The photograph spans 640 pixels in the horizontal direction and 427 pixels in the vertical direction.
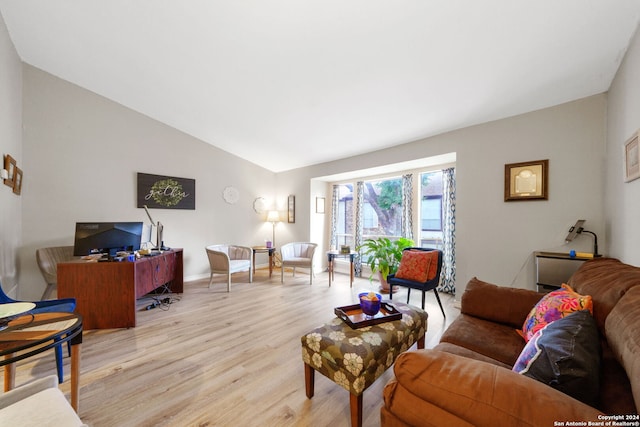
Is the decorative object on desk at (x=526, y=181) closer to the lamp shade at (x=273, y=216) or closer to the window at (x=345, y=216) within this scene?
the window at (x=345, y=216)

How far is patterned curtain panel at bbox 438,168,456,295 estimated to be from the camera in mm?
3855

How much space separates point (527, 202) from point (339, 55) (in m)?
2.69

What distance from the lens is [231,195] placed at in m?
5.23

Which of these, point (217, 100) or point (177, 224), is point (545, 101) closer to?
point (217, 100)

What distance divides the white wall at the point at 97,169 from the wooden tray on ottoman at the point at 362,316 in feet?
12.7

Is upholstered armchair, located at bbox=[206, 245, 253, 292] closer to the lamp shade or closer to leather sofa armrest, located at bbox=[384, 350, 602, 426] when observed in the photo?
the lamp shade

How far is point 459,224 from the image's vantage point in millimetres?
3334

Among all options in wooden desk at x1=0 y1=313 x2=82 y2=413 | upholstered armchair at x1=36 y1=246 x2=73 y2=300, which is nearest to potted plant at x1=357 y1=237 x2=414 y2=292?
wooden desk at x1=0 y1=313 x2=82 y2=413

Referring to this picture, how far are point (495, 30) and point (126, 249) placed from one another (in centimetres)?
451

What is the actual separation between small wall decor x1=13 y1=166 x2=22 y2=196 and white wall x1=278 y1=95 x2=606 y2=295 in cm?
515

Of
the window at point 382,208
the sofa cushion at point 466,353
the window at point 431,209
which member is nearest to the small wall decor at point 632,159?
the sofa cushion at point 466,353

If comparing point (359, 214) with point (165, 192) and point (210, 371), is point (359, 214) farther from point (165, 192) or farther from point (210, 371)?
point (210, 371)

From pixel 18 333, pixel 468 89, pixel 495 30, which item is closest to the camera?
pixel 18 333

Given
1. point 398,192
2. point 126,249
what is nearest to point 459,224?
point 398,192
